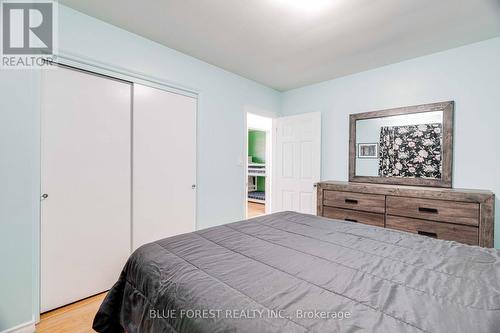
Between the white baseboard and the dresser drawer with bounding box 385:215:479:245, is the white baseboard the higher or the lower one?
the lower one

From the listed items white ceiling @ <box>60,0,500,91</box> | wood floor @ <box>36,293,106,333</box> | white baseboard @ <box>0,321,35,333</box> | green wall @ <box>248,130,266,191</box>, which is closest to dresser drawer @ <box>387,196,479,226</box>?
white ceiling @ <box>60,0,500,91</box>

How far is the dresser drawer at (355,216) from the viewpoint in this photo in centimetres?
262

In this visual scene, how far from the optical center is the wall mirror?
101 inches

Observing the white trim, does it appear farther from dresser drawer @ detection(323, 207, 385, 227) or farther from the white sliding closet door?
dresser drawer @ detection(323, 207, 385, 227)

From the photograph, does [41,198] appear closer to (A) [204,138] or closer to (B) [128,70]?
(B) [128,70]

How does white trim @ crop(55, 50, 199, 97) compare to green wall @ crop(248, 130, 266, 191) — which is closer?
white trim @ crop(55, 50, 199, 97)

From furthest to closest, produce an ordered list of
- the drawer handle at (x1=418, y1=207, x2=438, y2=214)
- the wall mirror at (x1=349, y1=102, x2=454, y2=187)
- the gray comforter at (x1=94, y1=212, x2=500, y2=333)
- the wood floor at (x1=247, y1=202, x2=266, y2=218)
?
the wood floor at (x1=247, y1=202, x2=266, y2=218)
the wall mirror at (x1=349, y1=102, x2=454, y2=187)
the drawer handle at (x1=418, y1=207, x2=438, y2=214)
the gray comforter at (x1=94, y1=212, x2=500, y2=333)

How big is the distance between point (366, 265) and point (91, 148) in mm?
2287

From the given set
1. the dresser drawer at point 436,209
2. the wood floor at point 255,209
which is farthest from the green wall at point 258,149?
the dresser drawer at point 436,209

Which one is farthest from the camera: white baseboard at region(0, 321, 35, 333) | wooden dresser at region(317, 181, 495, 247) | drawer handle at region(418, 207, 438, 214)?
drawer handle at region(418, 207, 438, 214)

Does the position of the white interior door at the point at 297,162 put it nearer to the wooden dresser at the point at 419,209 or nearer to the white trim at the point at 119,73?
the wooden dresser at the point at 419,209

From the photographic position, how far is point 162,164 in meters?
2.54

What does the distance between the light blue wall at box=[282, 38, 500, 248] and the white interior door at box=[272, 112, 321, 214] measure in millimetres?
437

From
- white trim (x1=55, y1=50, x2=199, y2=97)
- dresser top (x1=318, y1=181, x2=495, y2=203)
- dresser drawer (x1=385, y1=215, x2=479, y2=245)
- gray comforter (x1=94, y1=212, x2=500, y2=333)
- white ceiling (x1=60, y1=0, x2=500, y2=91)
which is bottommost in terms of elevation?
dresser drawer (x1=385, y1=215, x2=479, y2=245)
